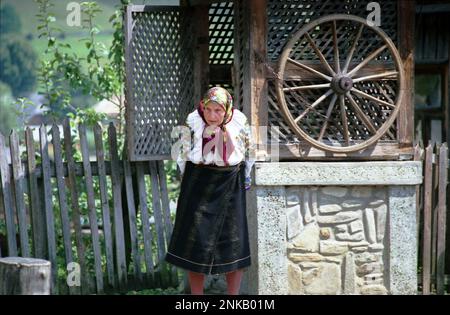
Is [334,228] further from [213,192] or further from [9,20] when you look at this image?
[9,20]

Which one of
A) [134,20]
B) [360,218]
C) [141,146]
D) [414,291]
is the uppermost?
[134,20]

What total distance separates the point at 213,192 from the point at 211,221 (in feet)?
0.71

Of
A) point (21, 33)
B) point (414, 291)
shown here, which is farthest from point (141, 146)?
point (21, 33)

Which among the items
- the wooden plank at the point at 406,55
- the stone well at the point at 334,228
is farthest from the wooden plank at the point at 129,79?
the wooden plank at the point at 406,55

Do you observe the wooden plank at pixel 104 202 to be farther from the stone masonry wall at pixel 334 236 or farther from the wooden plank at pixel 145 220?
the stone masonry wall at pixel 334 236

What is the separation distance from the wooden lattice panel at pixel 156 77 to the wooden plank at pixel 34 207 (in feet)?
2.91

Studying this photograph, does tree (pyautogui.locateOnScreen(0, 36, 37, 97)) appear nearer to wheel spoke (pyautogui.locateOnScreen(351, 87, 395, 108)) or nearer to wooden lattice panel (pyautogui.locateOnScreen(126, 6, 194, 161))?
wooden lattice panel (pyautogui.locateOnScreen(126, 6, 194, 161))

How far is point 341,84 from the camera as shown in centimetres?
657

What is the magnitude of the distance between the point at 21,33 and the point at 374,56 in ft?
67.7

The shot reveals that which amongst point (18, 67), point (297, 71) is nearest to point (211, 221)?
point (297, 71)

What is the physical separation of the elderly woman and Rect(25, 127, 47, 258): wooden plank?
178 centimetres

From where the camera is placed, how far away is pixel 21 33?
25.6m
